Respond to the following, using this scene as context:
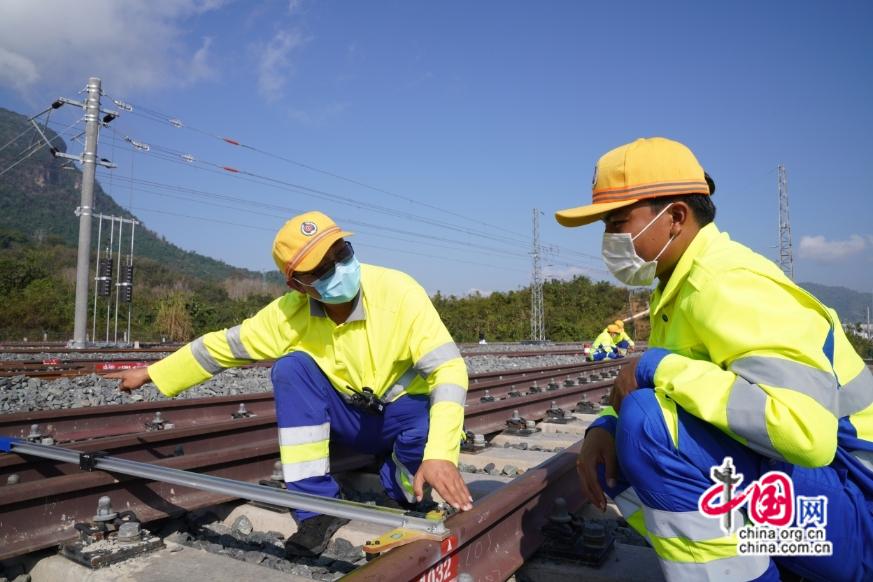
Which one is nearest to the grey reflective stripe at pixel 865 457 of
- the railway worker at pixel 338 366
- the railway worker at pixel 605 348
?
the railway worker at pixel 338 366

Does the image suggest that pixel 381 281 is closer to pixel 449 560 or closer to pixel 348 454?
pixel 348 454

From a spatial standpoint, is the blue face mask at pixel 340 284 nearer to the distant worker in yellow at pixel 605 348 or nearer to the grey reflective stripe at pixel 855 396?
the grey reflective stripe at pixel 855 396

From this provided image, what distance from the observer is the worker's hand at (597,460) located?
7.01ft

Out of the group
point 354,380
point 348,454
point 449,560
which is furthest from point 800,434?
point 348,454

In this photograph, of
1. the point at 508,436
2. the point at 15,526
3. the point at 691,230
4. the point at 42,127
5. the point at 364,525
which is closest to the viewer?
the point at 691,230

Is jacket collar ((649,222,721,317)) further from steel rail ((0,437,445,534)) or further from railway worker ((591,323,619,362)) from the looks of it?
railway worker ((591,323,619,362))

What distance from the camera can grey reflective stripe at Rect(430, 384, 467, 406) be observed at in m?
2.62

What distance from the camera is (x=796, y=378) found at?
146cm

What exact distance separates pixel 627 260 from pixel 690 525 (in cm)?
86

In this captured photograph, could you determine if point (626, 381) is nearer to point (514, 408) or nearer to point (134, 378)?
point (134, 378)

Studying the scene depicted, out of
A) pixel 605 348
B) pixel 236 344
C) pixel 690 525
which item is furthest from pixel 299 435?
pixel 605 348

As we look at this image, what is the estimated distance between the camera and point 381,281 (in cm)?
311

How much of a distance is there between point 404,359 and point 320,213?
2.65 feet

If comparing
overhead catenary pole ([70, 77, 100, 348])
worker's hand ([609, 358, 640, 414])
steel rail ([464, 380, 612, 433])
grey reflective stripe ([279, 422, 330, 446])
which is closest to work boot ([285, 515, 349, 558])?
grey reflective stripe ([279, 422, 330, 446])
